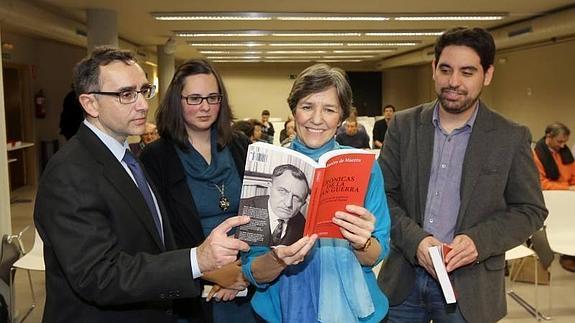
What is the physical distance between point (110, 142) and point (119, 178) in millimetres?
149

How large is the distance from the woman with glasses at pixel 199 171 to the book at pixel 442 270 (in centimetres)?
68

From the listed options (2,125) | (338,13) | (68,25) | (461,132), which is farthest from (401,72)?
(461,132)

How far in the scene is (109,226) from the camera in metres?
1.43

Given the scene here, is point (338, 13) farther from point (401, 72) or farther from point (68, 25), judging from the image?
point (401, 72)

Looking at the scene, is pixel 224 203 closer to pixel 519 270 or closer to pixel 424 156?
pixel 424 156

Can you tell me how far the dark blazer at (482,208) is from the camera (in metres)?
1.85

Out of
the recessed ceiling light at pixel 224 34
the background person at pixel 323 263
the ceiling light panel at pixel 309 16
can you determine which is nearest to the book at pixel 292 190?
the background person at pixel 323 263

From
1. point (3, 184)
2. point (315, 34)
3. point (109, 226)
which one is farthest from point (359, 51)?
point (109, 226)

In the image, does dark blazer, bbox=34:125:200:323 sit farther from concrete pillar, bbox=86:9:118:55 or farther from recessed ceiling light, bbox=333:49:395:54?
recessed ceiling light, bbox=333:49:395:54

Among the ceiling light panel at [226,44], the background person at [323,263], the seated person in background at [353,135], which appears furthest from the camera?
the ceiling light panel at [226,44]

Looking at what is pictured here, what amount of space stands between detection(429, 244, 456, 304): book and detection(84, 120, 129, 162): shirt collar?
1.04 m

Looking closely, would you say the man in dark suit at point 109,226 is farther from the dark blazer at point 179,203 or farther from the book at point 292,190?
the dark blazer at point 179,203

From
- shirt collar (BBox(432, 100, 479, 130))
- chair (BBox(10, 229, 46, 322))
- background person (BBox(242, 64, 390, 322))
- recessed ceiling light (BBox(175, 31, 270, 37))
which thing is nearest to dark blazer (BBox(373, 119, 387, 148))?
recessed ceiling light (BBox(175, 31, 270, 37))

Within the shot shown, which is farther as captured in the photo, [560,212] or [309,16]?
[309,16]
